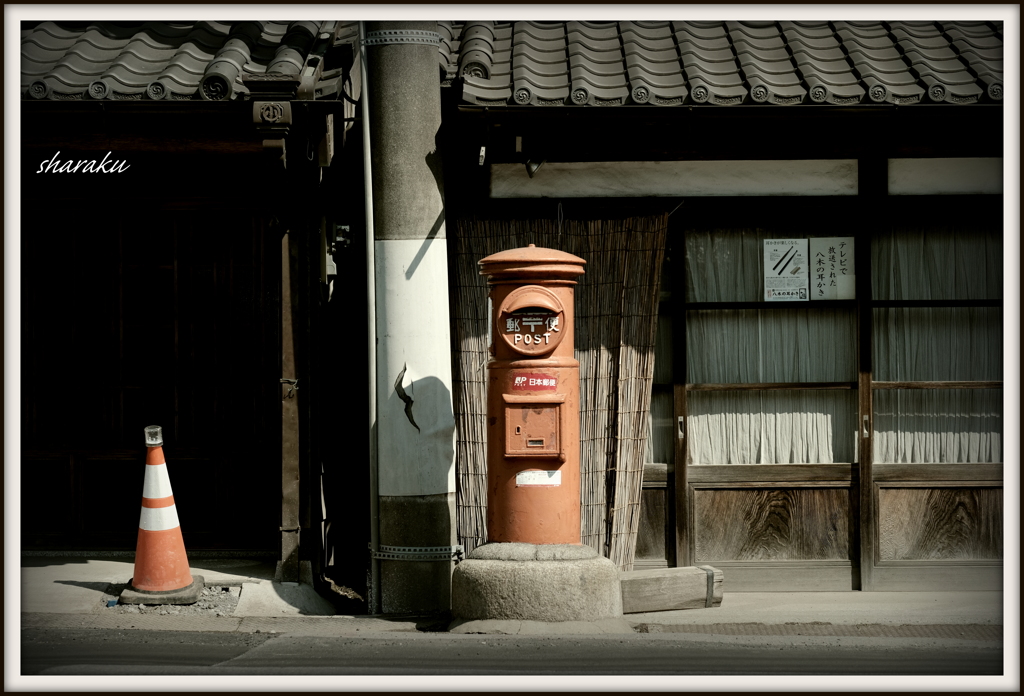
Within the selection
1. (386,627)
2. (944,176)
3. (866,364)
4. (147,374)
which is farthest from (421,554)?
(944,176)

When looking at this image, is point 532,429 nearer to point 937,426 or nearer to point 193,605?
point 193,605

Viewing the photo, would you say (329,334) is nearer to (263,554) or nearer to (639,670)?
(263,554)

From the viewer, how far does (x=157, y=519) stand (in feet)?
23.4

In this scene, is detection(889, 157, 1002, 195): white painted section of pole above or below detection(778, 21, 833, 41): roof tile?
below

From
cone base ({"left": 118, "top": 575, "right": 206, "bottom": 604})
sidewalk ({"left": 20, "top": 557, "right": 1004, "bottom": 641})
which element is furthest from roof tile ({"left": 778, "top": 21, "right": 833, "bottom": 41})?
cone base ({"left": 118, "top": 575, "right": 206, "bottom": 604})

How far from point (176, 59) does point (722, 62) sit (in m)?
4.12

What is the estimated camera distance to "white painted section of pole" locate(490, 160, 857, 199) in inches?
304

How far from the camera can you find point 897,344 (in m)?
8.01

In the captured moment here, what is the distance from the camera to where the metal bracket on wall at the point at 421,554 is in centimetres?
748

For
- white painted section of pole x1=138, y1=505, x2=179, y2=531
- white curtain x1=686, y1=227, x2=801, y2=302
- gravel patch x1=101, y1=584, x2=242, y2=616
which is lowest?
gravel patch x1=101, y1=584, x2=242, y2=616

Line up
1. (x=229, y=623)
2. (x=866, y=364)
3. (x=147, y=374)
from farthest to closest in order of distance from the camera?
(x=147, y=374) < (x=866, y=364) < (x=229, y=623)

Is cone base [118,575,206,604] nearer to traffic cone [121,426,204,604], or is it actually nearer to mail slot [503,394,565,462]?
traffic cone [121,426,204,604]

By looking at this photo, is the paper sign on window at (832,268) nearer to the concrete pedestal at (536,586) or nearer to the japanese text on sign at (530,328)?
the japanese text on sign at (530,328)

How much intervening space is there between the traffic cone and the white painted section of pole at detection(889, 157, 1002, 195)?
19.2ft
